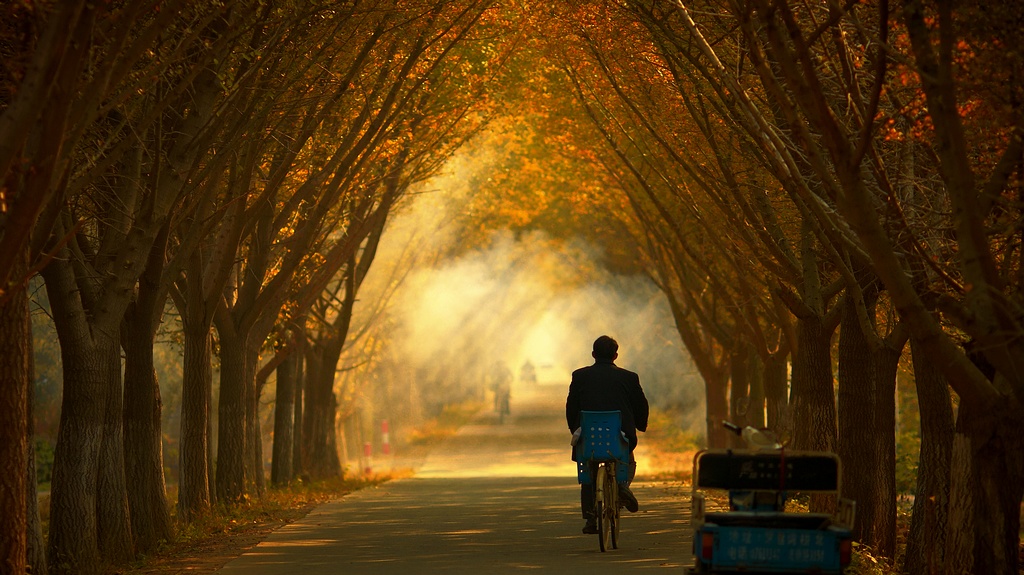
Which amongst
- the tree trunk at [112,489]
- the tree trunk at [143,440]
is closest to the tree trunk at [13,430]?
the tree trunk at [112,489]

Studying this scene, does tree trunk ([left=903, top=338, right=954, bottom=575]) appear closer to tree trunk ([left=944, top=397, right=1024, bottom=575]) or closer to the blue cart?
tree trunk ([left=944, top=397, right=1024, bottom=575])

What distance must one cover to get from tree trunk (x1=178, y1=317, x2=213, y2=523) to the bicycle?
23.0ft

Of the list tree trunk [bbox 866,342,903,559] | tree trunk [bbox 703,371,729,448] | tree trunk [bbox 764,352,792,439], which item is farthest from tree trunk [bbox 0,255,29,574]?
tree trunk [bbox 703,371,729,448]

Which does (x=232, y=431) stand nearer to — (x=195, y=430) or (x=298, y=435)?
(x=195, y=430)

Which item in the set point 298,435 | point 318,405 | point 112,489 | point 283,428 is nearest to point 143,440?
point 112,489

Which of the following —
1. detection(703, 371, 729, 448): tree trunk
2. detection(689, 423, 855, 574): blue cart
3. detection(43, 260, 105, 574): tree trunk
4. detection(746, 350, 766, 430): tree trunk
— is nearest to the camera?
detection(689, 423, 855, 574): blue cart

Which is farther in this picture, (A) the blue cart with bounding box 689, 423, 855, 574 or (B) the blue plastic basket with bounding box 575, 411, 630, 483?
(B) the blue plastic basket with bounding box 575, 411, 630, 483

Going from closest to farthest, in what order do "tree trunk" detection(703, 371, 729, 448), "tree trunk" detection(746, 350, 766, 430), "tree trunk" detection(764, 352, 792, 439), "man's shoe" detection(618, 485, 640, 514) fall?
"man's shoe" detection(618, 485, 640, 514)
"tree trunk" detection(764, 352, 792, 439)
"tree trunk" detection(746, 350, 766, 430)
"tree trunk" detection(703, 371, 729, 448)

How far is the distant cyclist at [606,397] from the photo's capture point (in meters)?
12.5

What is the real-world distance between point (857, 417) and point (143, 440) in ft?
25.1

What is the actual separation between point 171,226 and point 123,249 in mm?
1350

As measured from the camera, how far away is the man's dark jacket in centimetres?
1247

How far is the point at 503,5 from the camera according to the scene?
19125mm

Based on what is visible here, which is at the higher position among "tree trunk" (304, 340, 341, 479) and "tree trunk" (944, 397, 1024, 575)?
"tree trunk" (304, 340, 341, 479)
